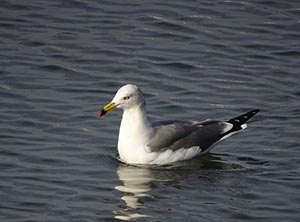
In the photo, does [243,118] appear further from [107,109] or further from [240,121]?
[107,109]

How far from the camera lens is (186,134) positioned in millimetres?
12531

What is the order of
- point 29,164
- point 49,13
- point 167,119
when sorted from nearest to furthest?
point 29,164 < point 167,119 < point 49,13

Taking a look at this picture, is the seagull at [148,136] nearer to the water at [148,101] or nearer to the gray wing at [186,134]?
the gray wing at [186,134]

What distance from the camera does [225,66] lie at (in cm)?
1570

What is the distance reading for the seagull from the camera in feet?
39.8

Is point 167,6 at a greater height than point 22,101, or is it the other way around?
point 167,6

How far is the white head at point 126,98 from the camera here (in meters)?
12.1

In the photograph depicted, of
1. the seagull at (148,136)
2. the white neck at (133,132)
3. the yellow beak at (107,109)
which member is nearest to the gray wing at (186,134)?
the seagull at (148,136)

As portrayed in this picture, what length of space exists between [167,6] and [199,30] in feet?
4.73

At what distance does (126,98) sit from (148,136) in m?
0.58

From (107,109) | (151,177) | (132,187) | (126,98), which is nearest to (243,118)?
(126,98)

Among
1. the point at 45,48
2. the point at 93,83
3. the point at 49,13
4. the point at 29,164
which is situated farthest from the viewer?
the point at 49,13

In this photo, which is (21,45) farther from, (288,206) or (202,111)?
(288,206)

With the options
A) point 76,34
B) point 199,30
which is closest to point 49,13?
point 76,34
